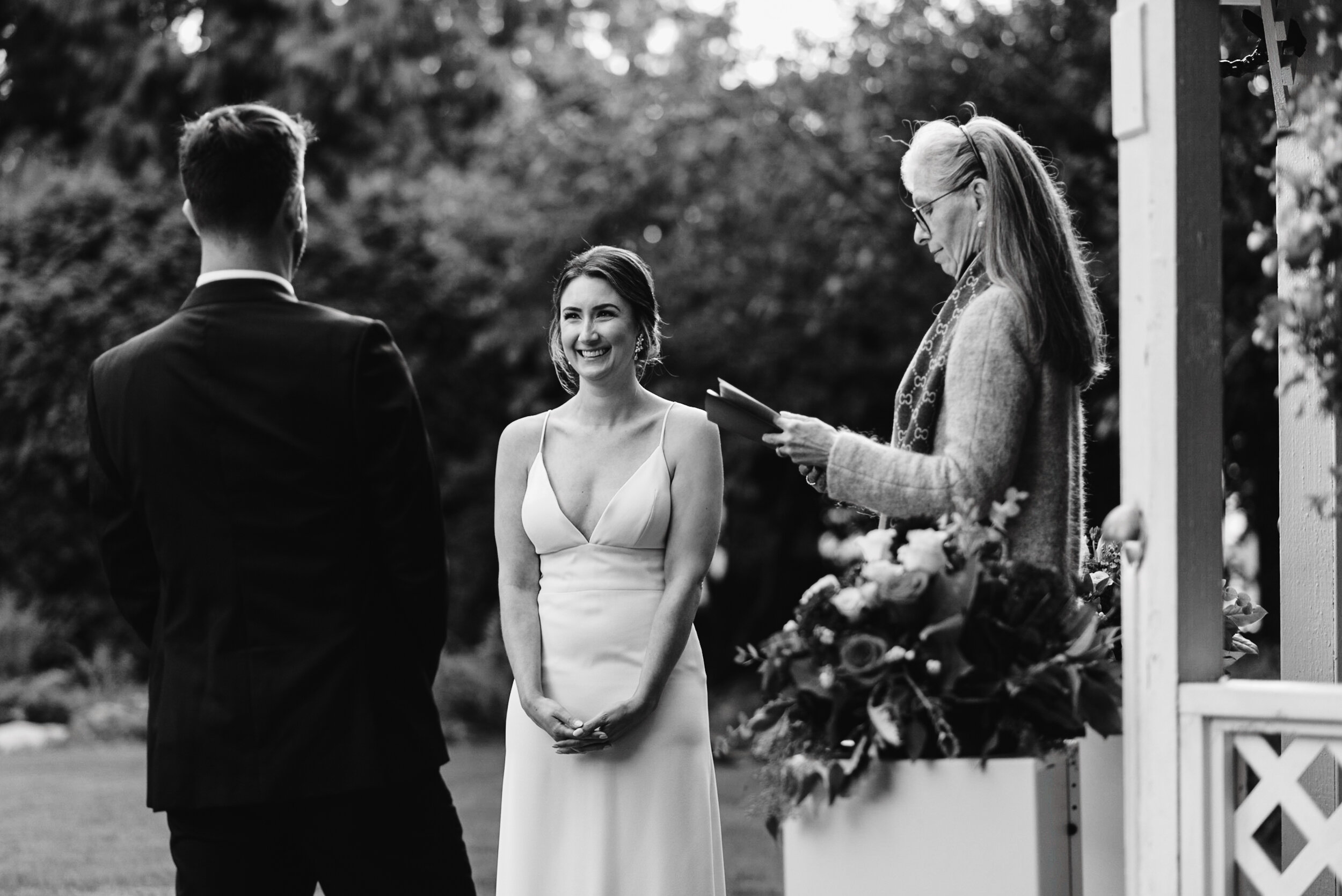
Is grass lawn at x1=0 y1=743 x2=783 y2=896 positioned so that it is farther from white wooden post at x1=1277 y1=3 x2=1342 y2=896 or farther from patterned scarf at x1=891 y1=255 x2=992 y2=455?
patterned scarf at x1=891 y1=255 x2=992 y2=455

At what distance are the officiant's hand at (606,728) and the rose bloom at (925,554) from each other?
3.43 feet

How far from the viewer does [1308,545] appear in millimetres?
3984

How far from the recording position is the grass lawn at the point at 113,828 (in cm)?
680

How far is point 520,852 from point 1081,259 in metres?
1.94

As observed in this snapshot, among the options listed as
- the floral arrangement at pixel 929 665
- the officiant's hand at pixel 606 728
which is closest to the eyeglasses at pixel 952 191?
the floral arrangement at pixel 929 665

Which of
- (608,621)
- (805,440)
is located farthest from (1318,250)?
(608,621)

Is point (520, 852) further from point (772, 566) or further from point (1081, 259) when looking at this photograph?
point (772, 566)

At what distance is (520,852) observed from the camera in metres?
3.86

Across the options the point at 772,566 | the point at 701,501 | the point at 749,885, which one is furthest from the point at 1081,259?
the point at 772,566

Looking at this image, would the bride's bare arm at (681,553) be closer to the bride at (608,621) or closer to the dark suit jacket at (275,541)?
the bride at (608,621)

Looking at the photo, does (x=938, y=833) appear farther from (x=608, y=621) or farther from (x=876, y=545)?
(x=608, y=621)

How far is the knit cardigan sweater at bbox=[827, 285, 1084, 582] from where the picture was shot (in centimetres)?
308

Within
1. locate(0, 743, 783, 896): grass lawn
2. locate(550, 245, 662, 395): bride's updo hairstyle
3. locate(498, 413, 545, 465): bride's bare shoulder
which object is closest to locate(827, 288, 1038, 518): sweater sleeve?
locate(550, 245, 662, 395): bride's updo hairstyle

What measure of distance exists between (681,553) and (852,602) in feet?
3.38
